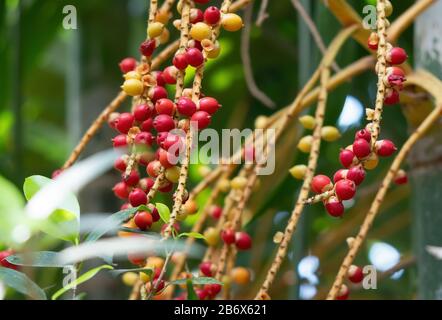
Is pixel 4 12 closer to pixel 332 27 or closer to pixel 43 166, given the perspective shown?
pixel 332 27

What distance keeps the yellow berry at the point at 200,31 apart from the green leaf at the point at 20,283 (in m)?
0.25

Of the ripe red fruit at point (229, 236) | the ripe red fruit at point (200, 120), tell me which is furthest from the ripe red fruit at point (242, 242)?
the ripe red fruit at point (200, 120)

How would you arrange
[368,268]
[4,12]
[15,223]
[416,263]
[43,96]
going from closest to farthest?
[15,223] → [368,268] → [416,263] → [4,12] → [43,96]

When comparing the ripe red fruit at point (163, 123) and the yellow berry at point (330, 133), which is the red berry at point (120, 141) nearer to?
the ripe red fruit at point (163, 123)

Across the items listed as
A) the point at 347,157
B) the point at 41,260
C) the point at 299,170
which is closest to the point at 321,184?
the point at 347,157

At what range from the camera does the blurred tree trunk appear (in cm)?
97

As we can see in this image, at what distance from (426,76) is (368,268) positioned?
0.23 metres

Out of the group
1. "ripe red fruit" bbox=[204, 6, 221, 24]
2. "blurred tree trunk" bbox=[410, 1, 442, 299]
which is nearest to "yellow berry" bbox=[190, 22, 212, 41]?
"ripe red fruit" bbox=[204, 6, 221, 24]

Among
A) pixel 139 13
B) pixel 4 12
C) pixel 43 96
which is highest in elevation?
pixel 43 96

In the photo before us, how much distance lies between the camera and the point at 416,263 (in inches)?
40.8

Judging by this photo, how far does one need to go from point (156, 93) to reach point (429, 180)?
1.29 feet

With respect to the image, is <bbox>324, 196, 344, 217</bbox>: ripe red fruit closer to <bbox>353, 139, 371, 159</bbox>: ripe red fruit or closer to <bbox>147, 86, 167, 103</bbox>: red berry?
<bbox>353, 139, 371, 159</bbox>: ripe red fruit
